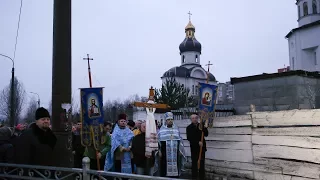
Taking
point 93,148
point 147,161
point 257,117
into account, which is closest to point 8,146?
point 93,148

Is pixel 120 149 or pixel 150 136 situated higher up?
pixel 150 136

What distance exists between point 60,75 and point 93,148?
212 cm

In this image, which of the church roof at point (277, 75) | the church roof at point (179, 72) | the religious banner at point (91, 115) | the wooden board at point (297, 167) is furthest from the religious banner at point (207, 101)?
the church roof at point (179, 72)

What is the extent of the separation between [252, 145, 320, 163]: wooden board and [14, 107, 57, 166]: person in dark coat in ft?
13.5

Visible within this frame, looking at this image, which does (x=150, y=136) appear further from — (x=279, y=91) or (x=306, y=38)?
(x=306, y=38)

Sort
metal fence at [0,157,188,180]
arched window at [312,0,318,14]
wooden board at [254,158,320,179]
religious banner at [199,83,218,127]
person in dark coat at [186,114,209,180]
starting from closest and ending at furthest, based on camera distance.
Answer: metal fence at [0,157,188,180]
wooden board at [254,158,320,179]
religious banner at [199,83,218,127]
person in dark coat at [186,114,209,180]
arched window at [312,0,318,14]

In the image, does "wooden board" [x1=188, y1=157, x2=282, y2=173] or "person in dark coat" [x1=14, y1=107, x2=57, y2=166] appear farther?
"wooden board" [x1=188, y1=157, x2=282, y2=173]

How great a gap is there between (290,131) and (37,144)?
14.8 feet

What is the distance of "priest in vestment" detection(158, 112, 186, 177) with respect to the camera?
796 cm

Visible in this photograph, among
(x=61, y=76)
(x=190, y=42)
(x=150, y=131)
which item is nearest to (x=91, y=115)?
(x=61, y=76)

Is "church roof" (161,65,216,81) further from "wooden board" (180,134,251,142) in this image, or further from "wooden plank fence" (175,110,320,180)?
"wooden plank fence" (175,110,320,180)

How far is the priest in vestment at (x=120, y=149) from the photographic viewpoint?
25.2ft

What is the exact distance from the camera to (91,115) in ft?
23.1

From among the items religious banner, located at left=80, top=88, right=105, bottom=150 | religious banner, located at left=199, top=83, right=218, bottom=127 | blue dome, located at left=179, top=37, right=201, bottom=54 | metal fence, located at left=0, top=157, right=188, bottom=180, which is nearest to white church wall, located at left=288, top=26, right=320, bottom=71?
blue dome, located at left=179, top=37, right=201, bottom=54
